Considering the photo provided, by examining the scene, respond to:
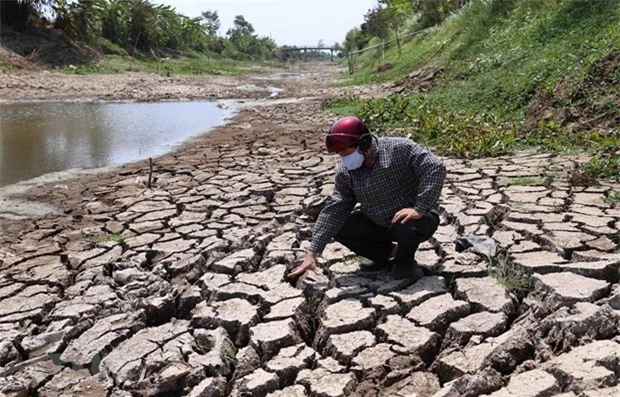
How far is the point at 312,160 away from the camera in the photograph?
7.29 metres

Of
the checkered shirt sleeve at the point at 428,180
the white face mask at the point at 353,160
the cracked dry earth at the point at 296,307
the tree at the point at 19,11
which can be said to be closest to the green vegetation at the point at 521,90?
the cracked dry earth at the point at 296,307

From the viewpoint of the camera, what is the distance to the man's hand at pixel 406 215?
317cm

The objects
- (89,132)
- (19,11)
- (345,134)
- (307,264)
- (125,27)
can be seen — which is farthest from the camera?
(125,27)

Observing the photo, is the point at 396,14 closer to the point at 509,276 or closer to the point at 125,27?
the point at 125,27

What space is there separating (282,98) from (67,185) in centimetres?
1138

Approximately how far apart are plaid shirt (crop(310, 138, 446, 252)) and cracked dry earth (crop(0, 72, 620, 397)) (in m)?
0.34

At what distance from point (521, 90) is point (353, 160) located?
259 inches

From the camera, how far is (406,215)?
3197mm

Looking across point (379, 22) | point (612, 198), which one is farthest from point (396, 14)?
point (612, 198)

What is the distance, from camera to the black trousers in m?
3.27

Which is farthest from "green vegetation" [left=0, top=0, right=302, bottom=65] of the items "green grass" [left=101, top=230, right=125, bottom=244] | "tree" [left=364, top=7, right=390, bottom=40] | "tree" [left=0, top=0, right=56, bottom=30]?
"green grass" [left=101, top=230, right=125, bottom=244]

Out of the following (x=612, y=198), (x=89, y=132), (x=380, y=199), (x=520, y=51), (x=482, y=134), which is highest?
(x=520, y=51)

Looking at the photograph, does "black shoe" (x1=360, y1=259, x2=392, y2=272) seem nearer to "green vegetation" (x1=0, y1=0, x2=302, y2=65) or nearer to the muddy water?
the muddy water

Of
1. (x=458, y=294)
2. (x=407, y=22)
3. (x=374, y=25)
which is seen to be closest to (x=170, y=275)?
(x=458, y=294)
